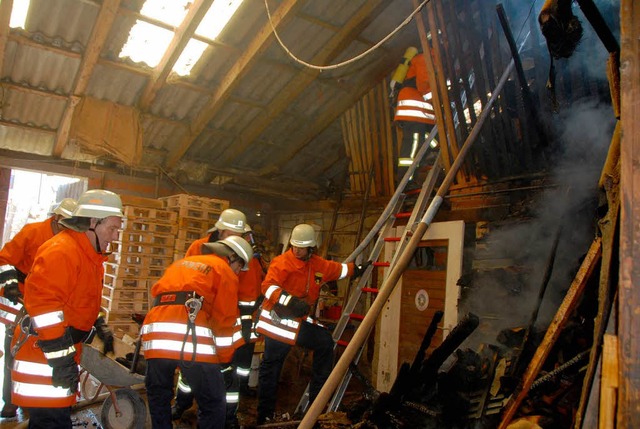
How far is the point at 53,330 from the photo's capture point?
2662mm

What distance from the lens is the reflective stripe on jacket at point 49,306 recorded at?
2662mm

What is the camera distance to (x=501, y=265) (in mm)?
4430

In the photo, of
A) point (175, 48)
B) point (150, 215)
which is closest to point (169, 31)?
point (175, 48)

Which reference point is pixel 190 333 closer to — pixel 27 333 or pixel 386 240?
pixel 27 333

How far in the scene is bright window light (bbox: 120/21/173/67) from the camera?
19.2 feet

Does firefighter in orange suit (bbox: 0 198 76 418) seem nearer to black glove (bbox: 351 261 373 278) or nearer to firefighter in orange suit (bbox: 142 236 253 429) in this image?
firefighter in orange suit (bbox: 142 236 253 429)

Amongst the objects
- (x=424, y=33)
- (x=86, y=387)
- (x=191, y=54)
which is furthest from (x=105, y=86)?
(x=424, y=33)

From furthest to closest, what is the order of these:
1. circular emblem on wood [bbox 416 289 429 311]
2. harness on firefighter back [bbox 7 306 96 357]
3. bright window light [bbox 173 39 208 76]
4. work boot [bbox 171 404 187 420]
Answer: bright window light [bbox 173 39 208 76] → circular emblem on wood [bbox 416 289 429 311] → work boot [bbox 171 404 187 420] → harness on firefighter back [bbox 7 306 96 357]

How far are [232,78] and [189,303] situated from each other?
4238mm

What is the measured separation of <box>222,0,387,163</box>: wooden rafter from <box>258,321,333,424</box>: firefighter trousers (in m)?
4.07

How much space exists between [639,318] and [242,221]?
4078 millimetres

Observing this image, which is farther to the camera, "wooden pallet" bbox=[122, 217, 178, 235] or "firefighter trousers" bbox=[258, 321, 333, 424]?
"wooden pallet" bbox=[122, 217, 178, 235]

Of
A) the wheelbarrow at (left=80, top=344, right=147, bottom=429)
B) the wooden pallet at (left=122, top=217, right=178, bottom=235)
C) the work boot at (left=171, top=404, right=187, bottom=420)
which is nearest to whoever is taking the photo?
the wheelbarrow at (left=80, top=344, right=147, bottom=429)

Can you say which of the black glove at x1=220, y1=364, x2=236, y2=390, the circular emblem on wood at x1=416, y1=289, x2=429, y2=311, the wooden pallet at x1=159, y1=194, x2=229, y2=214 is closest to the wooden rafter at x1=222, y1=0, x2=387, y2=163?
the wooden pallet at x1=159, y1=194, x2=229, y2=214
